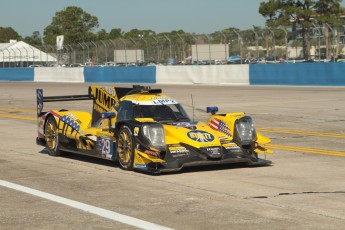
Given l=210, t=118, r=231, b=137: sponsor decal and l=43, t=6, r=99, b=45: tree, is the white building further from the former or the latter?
l=43, t=6, r=99, b=45: tree

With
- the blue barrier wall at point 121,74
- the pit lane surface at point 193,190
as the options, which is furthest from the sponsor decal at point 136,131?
the blue barrier wall at point 121,74

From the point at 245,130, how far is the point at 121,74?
37.1 metres

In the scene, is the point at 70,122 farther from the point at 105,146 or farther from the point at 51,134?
the point at 105,146

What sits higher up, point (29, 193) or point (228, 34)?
point (228, 34)

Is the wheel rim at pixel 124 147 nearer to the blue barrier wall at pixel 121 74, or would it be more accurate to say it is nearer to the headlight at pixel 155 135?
the headlight at pixel 155 135

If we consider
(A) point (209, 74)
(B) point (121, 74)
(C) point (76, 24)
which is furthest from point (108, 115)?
(C) point (76, 24)

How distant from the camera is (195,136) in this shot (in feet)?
35.1

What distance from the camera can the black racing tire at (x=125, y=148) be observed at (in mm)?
10758

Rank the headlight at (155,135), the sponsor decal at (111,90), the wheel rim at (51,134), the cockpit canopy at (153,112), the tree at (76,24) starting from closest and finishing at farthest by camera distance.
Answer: the headlight at (155,135)
the cockpit canopy at (153,112)
the sponsor decal at (111,90)
the wheel rim at (51,134)
the tree at (76,24)

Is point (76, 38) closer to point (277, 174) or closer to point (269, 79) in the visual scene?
point (269, 79)

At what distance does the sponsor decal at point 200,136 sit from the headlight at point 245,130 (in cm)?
51

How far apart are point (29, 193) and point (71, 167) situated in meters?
2.44

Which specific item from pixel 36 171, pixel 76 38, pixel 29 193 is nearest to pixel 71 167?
pixel 36 171

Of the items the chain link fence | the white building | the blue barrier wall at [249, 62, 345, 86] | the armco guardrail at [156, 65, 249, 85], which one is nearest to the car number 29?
the blue barrier wall at [249, 62, 345, 86]
